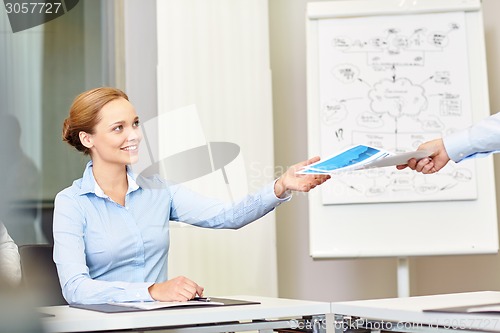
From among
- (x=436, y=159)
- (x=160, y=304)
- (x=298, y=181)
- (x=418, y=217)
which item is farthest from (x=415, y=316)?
(x=418, y=217)

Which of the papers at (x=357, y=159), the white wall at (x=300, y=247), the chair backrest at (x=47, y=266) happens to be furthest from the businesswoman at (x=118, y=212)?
the white wall at (x=300, y=247)

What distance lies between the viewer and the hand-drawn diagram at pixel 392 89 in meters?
3.08

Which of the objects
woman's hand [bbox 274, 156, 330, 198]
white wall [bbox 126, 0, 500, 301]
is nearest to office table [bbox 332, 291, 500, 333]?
woman's hand [bbox 274, 156, 330, 198]

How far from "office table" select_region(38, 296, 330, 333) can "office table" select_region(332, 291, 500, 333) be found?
0.21 ft

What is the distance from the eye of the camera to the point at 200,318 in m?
1.34

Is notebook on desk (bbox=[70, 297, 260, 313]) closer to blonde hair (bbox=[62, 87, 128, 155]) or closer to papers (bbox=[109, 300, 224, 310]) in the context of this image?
papers (bbox=[109, 300, 224, 310])

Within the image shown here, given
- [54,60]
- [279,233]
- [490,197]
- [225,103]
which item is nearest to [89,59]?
[54,60]

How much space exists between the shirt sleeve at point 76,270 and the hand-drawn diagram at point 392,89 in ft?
4.74

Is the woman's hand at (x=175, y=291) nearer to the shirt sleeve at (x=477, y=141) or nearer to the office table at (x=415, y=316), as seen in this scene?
the office table at (x=415, y=316)

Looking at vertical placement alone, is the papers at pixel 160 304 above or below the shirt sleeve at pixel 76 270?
below

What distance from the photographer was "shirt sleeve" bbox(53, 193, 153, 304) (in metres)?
1.64

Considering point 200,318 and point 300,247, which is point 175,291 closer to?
point 200,318

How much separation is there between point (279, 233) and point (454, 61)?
130 cm

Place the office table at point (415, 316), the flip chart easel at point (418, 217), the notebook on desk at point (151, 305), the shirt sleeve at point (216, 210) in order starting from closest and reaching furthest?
the office table at point (415, 316) → the notebook on desk at point (151, 305) → the shirt sleeve at point (216, 210) → the flip chart easel at point (418, 217)
